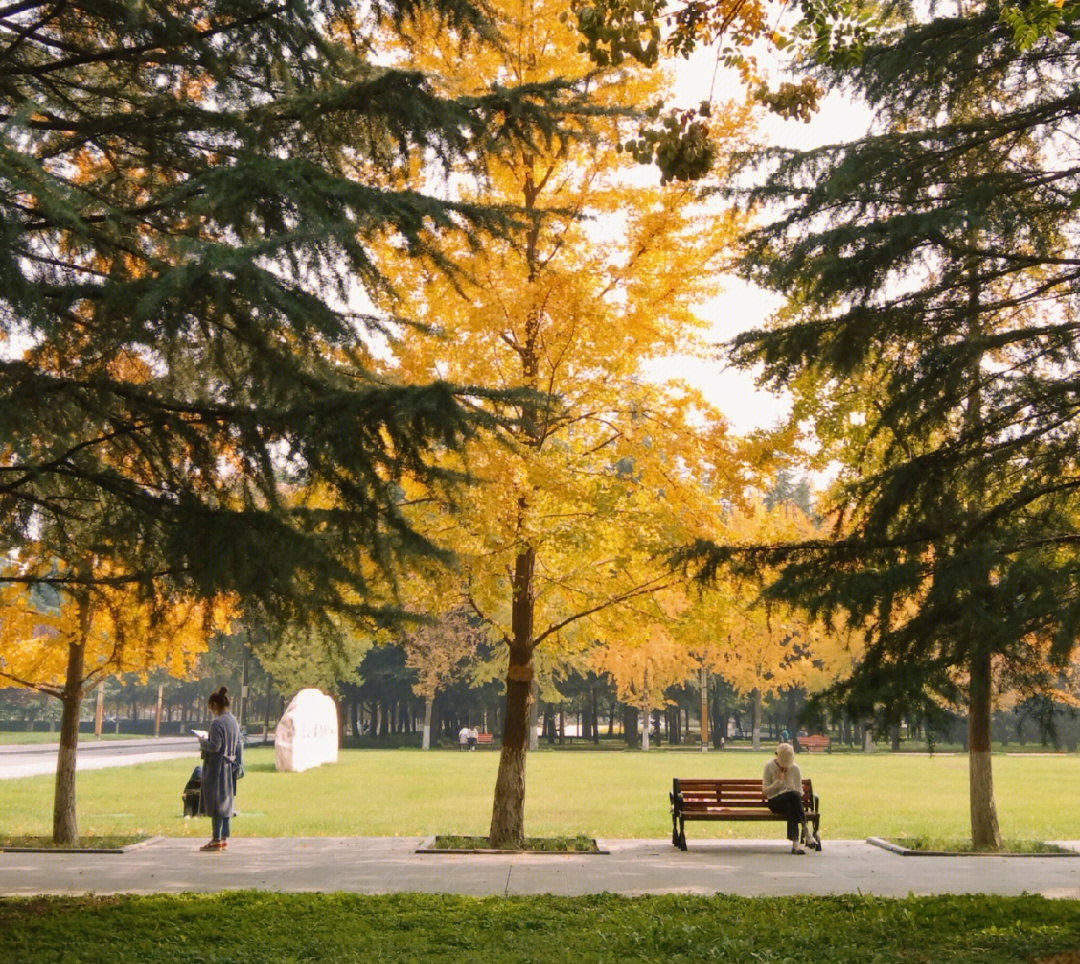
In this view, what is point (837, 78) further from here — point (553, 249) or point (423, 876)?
point (423, 876)

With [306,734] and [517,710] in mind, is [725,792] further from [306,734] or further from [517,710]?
[306,734]

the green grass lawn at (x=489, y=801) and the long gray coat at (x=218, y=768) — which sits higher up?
the long gray coat at (x=218, y=768)

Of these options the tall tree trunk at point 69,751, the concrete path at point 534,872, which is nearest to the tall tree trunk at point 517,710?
the concrete path at point 534,872

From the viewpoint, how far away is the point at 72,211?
205 inches

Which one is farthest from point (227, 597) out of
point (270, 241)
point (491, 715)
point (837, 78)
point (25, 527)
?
point (491, 715)

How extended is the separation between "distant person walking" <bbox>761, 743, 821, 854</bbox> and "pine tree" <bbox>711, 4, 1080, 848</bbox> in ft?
11.4

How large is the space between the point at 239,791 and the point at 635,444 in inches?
622

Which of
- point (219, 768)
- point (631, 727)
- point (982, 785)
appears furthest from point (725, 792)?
point (631, 727)

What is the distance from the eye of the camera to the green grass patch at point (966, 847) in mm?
12164

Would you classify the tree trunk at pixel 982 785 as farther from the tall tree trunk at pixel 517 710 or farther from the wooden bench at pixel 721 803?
the tall tree trunk at pixel 517 710

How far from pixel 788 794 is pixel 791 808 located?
0.48 feet

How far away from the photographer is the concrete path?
9453mm

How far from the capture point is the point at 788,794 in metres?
12.2

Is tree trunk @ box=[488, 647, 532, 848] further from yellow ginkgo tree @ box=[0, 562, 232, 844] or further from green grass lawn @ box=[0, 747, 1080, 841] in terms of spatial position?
yellow ginkgo tree @ box=[0, 562, 232, 844]
